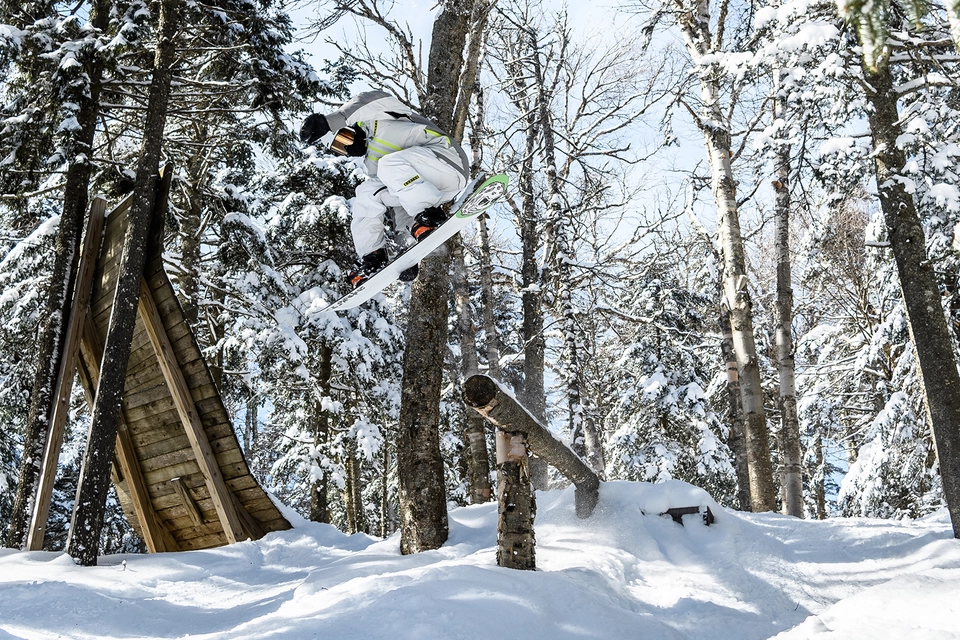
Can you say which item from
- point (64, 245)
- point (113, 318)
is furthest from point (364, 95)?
point (64, 245)

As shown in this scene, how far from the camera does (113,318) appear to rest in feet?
23.1

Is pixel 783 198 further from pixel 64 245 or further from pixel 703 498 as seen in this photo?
pixel 64 245

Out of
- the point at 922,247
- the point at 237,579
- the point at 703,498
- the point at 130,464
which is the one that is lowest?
the point at 237,579

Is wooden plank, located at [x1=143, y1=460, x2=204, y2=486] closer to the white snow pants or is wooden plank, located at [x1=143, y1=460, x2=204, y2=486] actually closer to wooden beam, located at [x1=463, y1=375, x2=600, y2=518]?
the white snow pants

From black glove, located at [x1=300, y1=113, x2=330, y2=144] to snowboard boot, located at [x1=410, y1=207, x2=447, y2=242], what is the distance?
1.02 meters

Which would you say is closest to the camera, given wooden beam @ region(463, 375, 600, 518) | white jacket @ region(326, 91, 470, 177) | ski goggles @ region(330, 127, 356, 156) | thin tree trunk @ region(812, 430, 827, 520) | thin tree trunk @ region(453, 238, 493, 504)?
wooden beam @ region(463, 375, 600, 518)

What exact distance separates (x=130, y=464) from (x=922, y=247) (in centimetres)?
901

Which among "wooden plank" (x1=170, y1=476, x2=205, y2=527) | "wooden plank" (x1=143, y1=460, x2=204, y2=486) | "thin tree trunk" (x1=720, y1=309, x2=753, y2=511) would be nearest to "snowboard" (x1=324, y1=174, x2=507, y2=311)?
"wooden plank" (x1=143, y1=460, x2=204, y2=486)

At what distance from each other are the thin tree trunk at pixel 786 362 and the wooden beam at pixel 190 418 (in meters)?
7.23

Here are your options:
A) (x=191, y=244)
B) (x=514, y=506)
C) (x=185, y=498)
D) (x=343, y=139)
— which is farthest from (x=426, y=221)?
(x=191, y=244)

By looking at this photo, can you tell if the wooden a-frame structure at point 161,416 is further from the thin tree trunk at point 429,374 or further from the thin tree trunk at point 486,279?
the thin tree trunk at point 486,279

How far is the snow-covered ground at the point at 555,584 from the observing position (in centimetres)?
320

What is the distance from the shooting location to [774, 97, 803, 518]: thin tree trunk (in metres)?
9.29

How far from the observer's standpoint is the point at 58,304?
8.04 m
